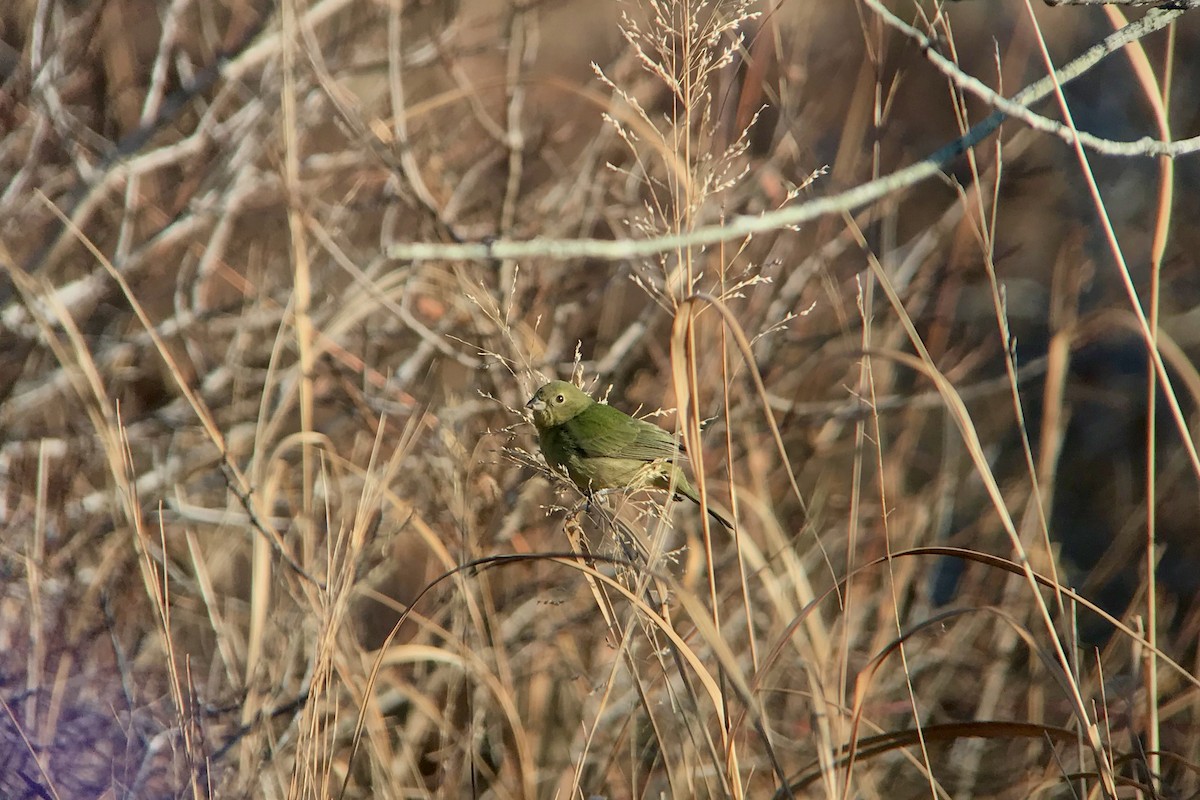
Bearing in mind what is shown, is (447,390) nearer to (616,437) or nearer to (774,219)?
(616,437)

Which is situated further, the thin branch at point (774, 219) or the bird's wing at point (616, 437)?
the bird's wing at point (616, 437)

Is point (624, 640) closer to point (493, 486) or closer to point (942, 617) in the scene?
point (942, 617)

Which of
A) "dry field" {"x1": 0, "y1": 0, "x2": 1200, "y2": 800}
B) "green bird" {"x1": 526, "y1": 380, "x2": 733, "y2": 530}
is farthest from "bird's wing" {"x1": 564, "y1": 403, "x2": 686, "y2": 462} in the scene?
"dry field" {"x1": 0, "y1": 0, "x2": 1200, "y2": 800}

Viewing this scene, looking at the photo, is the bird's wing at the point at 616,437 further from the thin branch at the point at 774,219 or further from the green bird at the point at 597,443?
the thin branch at the point at 774,219

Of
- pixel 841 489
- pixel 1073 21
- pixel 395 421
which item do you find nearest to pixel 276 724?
pixel 395 421

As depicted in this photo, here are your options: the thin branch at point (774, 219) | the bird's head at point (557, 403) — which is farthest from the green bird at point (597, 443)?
the thin branch at point (774, 219)
